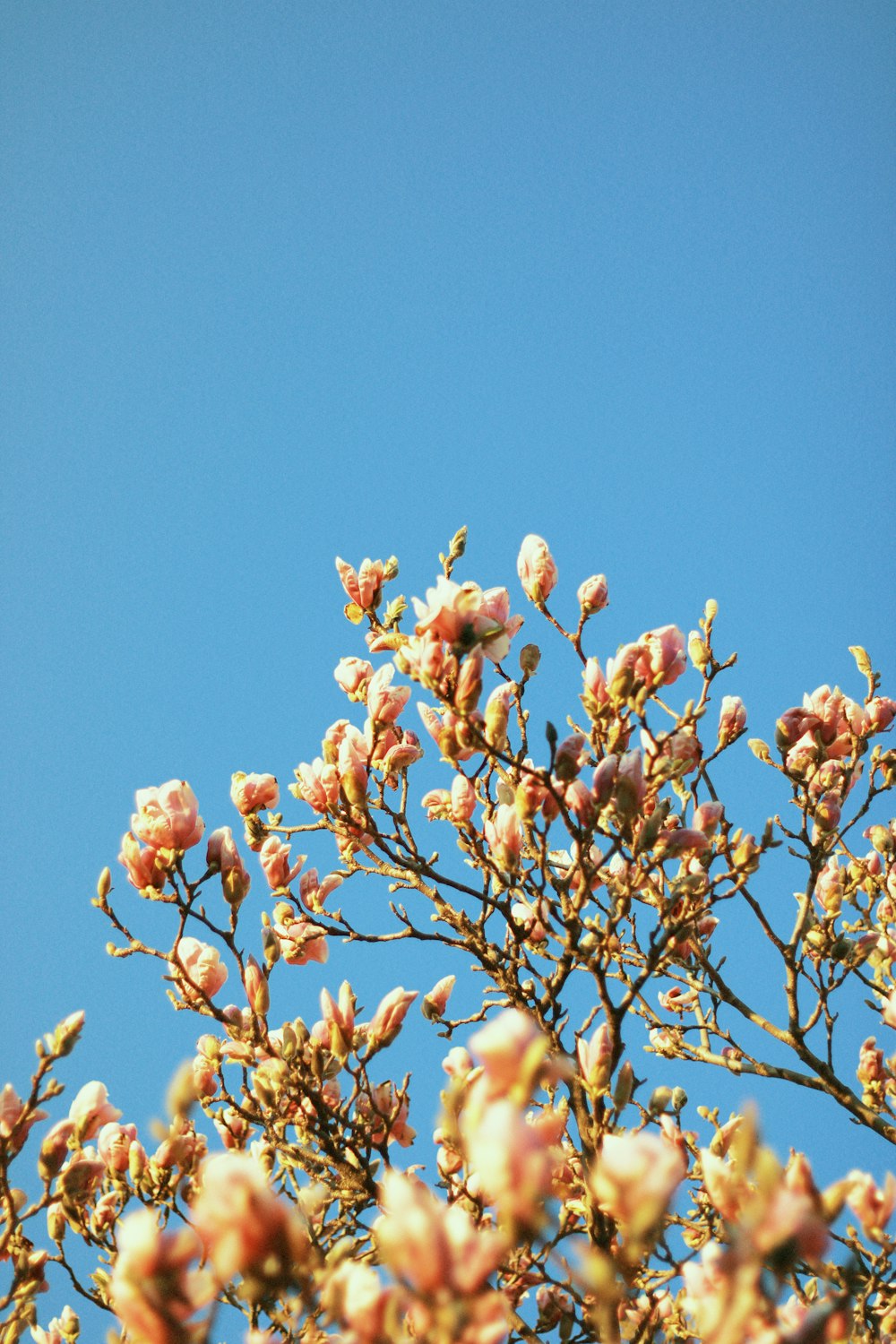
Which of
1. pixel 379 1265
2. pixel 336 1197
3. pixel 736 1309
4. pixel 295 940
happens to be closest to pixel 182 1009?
pixel 295 940

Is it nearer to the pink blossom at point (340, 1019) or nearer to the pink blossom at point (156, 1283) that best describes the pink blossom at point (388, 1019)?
the pink blossom at point (340, 1019)

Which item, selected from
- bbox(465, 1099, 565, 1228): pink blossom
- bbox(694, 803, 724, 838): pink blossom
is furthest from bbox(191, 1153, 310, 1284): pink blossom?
bbox(694, 803, 724, 838): pink blossom

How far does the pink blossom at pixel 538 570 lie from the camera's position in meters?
2.86

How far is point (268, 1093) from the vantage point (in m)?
2.34

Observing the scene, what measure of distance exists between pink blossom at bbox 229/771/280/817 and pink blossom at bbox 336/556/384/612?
62cm

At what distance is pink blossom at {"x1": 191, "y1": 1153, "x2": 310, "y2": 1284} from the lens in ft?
3.55

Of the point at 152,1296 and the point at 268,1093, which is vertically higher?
the point at 268,1093

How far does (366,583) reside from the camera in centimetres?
310

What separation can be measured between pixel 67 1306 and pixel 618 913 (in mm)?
2154

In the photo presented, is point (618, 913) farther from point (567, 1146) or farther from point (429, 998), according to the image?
point (429, 998)

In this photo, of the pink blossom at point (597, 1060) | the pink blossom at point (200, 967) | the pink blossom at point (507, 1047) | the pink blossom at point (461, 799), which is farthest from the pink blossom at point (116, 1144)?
the pink blossom at point (507, 1047)

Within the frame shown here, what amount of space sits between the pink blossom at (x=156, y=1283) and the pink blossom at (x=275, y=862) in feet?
6.06

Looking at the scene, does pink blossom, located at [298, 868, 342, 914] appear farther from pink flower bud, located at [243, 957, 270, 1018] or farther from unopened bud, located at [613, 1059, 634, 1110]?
unopened bud, located at [613, 1059, 634, 1110]

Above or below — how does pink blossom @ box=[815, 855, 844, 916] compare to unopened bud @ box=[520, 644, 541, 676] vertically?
below
